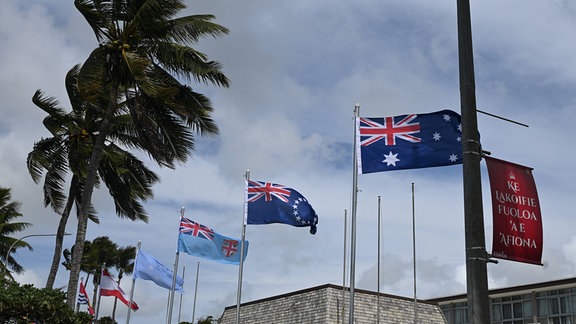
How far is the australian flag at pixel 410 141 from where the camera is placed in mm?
13219

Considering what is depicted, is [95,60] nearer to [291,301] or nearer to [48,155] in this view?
[48,155]

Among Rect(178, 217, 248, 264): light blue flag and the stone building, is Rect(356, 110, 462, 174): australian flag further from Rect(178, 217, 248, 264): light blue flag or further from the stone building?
the stone building

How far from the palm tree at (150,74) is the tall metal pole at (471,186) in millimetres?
15465

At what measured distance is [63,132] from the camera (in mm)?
27312

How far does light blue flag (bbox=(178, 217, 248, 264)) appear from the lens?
90.5 ft

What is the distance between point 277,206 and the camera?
23.3 meters

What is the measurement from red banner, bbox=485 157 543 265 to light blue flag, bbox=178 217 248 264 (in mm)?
19939

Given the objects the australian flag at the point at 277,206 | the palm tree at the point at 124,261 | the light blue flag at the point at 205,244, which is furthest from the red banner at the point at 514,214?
the palm tree at the point at 124,261

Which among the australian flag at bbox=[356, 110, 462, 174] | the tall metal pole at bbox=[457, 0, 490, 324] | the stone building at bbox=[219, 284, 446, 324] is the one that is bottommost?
the tall metal pole at bbox=[457, 0, 490, 324]

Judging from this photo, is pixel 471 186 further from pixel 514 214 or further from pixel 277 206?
pixel 277 206

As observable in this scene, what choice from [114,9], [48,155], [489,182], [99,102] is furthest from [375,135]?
[48,155]

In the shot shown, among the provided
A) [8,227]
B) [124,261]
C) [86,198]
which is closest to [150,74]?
[86,198]

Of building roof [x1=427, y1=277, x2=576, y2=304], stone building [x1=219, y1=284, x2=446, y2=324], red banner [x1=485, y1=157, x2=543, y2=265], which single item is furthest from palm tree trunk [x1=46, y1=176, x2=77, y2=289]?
building roof [x1=427, y1=277, x2=576, y2=304]

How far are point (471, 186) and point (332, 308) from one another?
2653 centimetres
